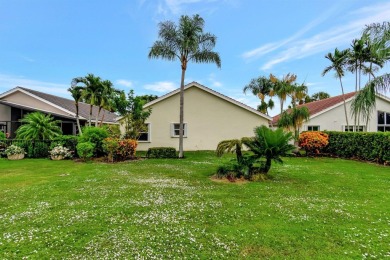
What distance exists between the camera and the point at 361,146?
624 inches

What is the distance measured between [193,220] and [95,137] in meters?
12.9

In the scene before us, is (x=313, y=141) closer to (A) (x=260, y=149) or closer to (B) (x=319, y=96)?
(A) (x=260, y=149)

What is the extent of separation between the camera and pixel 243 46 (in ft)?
58.4

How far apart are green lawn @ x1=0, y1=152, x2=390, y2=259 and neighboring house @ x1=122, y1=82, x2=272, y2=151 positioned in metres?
12.3

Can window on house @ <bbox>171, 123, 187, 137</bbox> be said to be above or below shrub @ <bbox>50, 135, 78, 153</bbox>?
above

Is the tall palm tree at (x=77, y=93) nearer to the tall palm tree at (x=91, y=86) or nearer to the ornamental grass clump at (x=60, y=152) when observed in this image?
the tall palm tree at (x=91, y=86)

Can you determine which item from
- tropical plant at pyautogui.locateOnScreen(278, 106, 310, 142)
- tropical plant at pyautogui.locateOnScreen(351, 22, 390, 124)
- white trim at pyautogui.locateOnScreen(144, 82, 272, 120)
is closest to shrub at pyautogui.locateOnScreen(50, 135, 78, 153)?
white trim at pyautogui.locateOnScreen(144, 82, 272, 120)

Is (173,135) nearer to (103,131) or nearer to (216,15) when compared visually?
(103,131)

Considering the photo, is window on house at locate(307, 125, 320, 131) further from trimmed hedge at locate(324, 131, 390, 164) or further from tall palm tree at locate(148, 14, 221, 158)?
tall palm tree at locate(148, 14, 221, 158)

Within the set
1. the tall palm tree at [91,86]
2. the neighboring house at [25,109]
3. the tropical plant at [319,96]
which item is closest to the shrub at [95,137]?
the neighboring house at [25,109]

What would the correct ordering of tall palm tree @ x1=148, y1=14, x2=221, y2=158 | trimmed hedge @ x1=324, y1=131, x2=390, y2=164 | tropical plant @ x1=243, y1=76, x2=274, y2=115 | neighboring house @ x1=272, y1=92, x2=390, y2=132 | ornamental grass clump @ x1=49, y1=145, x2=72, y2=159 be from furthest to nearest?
tropical plant @ x1=243, y1=76, x2=274, y2=115 → neighboring house @ x1=272, y1=92, x2=390, y2=132 → tall palm tree @ x1=148, y1=14, x2=221, y2=158 → ornamental grass clump @ x1=49, y1=145, x2=72, y2=159 → trimmed hedge @ x1=324, y1=131, x2=390, y2=164

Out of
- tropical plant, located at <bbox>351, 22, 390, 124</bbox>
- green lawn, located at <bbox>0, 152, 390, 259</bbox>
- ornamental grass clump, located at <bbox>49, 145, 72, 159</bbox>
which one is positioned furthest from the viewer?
ornamental grass clump, located at <bbox>49, 145, 72, 159</bbox>

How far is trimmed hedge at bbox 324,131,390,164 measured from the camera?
1402 cm

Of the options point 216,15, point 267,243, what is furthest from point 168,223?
point 216,15
